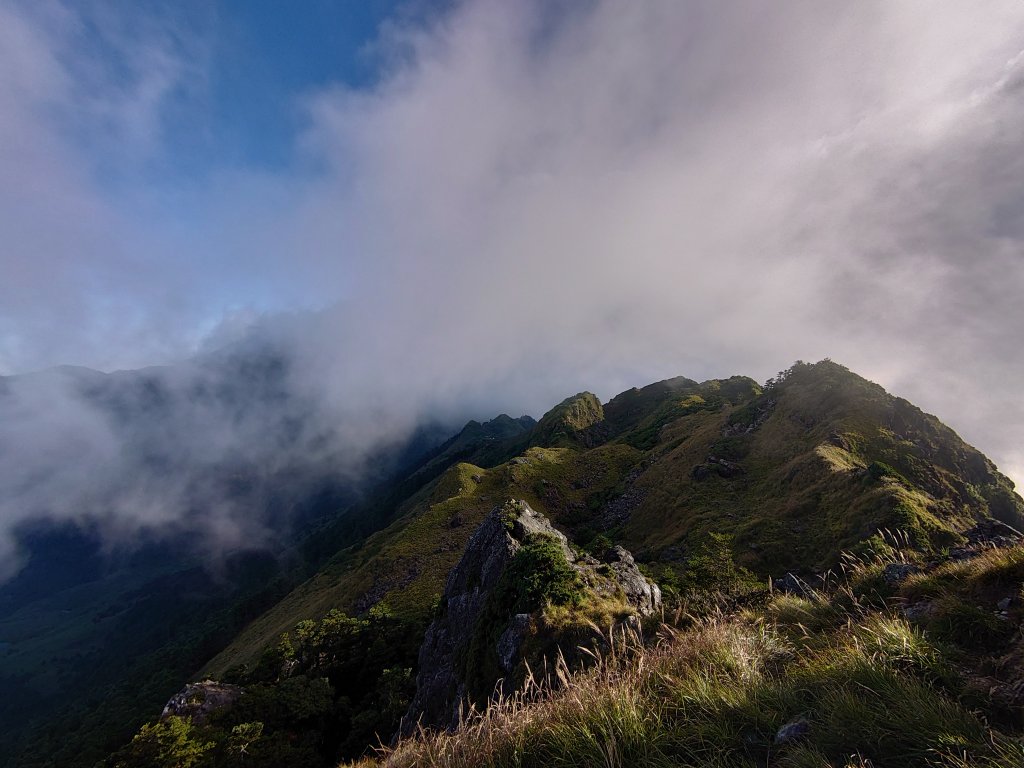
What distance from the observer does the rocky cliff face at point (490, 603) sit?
2116cm

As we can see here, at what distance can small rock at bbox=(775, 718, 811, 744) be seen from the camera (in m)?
4.03

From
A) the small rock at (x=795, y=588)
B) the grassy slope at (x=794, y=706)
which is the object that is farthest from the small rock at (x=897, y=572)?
the grassy slope at (x=794, y=706)

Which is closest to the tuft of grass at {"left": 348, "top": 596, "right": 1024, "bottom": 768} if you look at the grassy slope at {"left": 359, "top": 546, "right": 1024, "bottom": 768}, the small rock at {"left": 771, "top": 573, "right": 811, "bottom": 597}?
the grassy slope at {"left": 359, "top": 546, "right": 1024, "bottom": 768}

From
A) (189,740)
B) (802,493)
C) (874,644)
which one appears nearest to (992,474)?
(802,493)

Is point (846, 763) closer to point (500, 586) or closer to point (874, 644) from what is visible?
point (874, 644)

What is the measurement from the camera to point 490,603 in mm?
24516

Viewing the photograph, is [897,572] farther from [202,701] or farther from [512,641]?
[202,701]

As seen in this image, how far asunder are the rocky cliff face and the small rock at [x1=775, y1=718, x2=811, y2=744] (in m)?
17.0

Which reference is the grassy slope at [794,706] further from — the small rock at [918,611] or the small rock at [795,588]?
the small rock at [795,588]

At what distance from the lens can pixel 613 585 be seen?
2314 centimetres

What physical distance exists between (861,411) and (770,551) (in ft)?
111

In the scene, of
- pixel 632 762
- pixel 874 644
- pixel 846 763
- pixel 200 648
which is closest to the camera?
pixel 846 763

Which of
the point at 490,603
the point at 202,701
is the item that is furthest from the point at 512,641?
the point at 202,701

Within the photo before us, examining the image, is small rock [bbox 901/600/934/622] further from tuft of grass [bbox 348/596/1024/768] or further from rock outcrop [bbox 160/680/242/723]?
rock outcrop [bbox 160/680/242/723]
